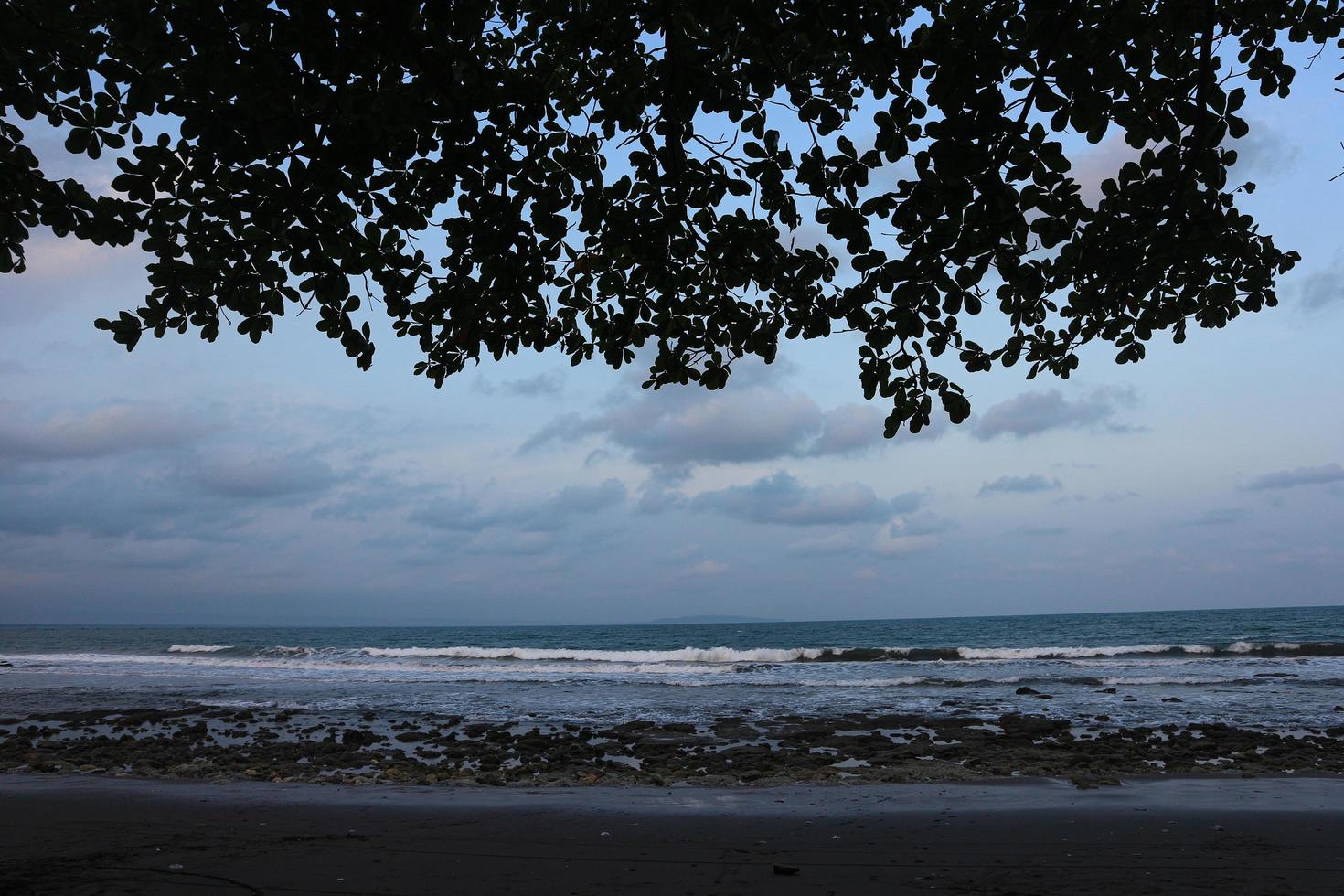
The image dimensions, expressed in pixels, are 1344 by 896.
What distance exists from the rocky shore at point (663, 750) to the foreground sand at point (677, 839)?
1237 millimetres

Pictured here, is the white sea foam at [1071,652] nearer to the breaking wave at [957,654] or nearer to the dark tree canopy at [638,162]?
the breaking wave at [957,654]

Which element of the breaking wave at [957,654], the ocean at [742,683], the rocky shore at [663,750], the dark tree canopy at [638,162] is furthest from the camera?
the breaking wave at [957,654]

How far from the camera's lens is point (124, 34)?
12.9 feet

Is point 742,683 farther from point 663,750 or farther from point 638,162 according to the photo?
point 638,162

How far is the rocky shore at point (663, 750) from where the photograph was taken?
1111 centimetres

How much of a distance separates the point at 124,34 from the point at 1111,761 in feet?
42.3

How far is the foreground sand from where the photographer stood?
568 centimetres

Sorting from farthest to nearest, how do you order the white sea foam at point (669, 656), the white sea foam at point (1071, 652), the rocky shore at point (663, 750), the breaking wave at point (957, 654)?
the white sea foam at point (669, 656) → the white sea foam at point (1071, 652) → the breaking wave at point (957, 654) → the rocky shore at point (663, 750)

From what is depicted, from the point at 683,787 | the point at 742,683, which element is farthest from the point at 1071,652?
the point at 683,787

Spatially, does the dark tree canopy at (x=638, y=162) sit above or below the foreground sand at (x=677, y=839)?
above

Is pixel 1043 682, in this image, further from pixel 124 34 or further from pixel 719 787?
pixel 124 34

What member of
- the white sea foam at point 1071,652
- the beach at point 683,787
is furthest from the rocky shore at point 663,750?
the white sea foam at point 1071,652

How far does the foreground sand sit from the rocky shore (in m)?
1.24

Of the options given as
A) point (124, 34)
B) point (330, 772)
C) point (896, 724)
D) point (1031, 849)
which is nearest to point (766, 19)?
point (124, 34)
